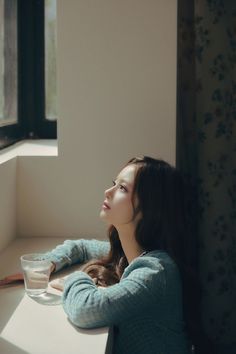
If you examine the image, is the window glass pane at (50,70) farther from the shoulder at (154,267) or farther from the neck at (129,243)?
the shoulder at (154,267)

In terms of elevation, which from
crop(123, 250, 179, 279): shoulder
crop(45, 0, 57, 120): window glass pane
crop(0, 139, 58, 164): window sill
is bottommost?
crop(123, 250, 179, 279): shoulder

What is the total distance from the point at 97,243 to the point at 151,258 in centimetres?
40

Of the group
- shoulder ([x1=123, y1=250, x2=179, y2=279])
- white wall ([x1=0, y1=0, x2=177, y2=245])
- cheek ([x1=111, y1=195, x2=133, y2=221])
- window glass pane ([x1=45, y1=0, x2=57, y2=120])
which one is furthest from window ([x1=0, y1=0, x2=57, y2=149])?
shoulder ([x1=123, y1=250, x2=179, y2=279])

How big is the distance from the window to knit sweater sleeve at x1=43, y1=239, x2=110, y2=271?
726mm

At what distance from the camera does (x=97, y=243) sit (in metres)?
1.84

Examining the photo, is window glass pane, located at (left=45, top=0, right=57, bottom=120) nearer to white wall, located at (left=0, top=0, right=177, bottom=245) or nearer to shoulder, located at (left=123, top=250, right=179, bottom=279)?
white wall, located at (left=0, top=0, right=177, bottom=245)

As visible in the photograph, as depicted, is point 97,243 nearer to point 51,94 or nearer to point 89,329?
point 89,329

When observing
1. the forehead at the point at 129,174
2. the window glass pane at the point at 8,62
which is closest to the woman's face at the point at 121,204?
the forehead at the point at 129,174

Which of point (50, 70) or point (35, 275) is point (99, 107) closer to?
point (50, 70)

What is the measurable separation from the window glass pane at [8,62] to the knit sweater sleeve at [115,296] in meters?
0.94

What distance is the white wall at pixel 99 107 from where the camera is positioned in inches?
78.8

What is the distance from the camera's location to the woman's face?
1579mm

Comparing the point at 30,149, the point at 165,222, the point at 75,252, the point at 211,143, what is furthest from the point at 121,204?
the point at 30,149

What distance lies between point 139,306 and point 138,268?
0.33ft
